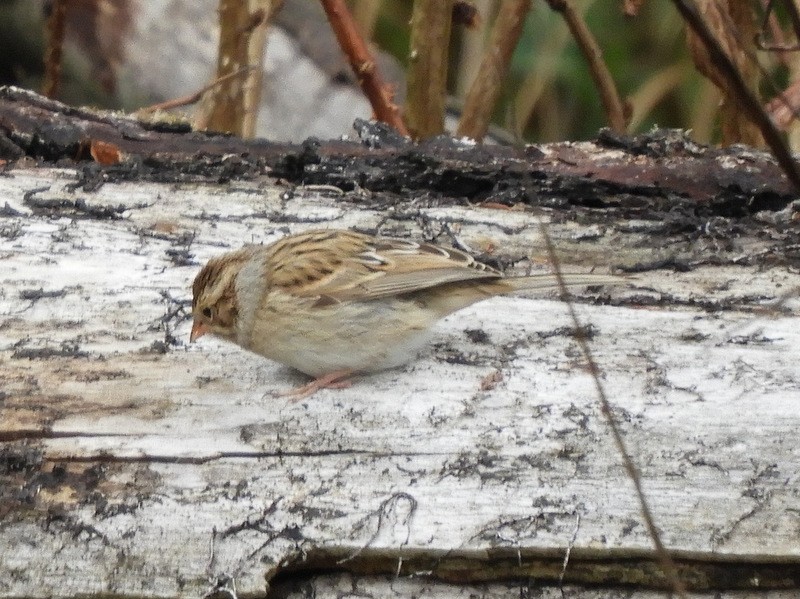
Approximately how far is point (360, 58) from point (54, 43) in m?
1.49

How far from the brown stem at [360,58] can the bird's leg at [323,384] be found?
6.34 ft

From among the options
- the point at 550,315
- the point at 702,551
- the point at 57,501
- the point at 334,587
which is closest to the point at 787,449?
the point at 702,551

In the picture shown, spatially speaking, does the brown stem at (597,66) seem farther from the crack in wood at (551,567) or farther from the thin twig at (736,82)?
the thin twig at (736,82)

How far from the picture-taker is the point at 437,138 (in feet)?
13.7

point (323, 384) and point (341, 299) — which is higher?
point (341, 299)

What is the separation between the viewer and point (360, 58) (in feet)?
15.0

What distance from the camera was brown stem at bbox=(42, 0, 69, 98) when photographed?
16.2 feet

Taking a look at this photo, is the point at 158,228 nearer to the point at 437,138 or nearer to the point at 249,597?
the point at 437,138

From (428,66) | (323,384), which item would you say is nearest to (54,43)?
(428,66)

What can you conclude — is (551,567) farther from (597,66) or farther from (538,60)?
(538,60)

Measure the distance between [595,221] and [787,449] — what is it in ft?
4.63

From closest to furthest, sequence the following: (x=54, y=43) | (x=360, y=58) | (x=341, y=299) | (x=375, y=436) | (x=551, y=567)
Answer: (x=551, y=567), (x=375, y=436), (x=341, y=299), (x=360, y=58), (x=54, y=43)

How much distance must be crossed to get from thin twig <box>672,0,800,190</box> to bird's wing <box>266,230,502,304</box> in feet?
5.63

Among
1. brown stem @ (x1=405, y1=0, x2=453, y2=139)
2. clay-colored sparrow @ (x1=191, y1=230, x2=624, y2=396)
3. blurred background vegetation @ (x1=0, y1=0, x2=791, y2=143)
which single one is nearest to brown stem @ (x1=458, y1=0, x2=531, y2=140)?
brown stem @ (x1=405, y1=0, x2=453, y2=139)
